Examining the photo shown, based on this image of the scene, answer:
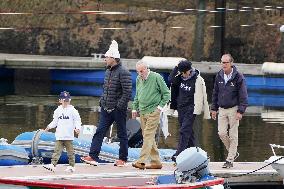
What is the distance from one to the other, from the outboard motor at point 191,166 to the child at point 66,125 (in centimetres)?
144

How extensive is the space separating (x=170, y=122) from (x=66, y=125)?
9.91m

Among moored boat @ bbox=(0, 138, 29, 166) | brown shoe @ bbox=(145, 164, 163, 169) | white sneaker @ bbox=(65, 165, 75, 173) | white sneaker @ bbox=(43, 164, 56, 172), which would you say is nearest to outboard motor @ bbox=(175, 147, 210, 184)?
brown shoe @ bbox=(145, 164, 163, 169)

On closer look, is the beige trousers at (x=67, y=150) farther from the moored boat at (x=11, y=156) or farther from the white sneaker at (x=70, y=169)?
the moored boat at (x=11, y=156)

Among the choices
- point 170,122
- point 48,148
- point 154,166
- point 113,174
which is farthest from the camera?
point 170,122

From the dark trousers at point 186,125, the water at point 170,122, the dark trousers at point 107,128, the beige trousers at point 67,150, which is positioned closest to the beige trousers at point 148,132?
the dark trousers at point 107,128

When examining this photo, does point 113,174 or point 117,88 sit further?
point 117,88

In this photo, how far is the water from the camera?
63.6ft

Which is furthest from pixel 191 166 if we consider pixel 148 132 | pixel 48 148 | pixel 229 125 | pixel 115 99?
pixel 48 148

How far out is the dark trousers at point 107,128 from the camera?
44.2ft

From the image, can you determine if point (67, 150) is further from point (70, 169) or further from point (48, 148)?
point (48, 148)

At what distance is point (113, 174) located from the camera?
509 inches

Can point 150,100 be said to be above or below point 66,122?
above

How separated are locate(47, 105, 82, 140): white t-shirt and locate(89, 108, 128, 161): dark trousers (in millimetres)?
623

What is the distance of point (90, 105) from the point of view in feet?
88.7
